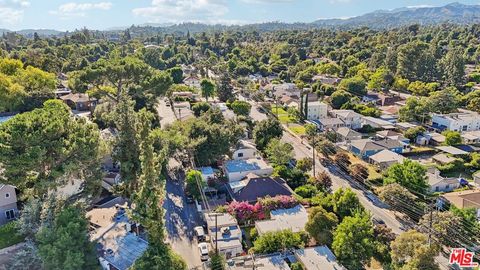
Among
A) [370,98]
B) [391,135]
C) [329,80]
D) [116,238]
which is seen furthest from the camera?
[329,80]

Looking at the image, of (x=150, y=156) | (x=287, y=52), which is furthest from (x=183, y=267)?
(x=287, y=52)

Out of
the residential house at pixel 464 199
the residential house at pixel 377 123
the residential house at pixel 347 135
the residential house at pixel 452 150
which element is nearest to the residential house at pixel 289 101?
the residential house at pixel 377 123

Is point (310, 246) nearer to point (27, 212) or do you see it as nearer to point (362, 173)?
point (362, 173)

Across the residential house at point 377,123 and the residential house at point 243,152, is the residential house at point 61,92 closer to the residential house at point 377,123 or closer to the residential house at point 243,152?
the residential house at point 243,152

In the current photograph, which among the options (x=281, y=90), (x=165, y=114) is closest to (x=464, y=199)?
(x=165, y=114)

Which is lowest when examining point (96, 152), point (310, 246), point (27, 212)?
point (310, 246)

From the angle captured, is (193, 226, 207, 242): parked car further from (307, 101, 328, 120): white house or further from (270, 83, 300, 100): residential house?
(270, 83, 300, 100): residential house

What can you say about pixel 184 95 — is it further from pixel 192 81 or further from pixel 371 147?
pixel 371 147
